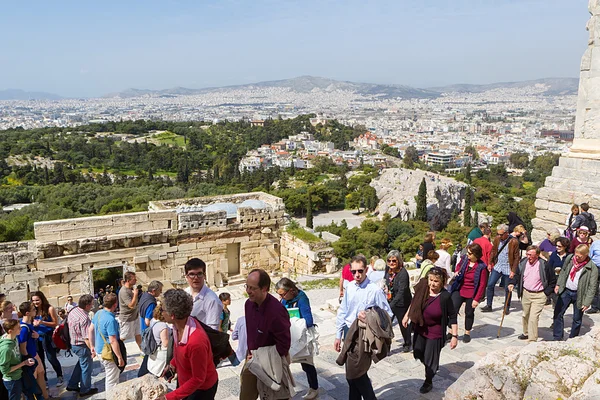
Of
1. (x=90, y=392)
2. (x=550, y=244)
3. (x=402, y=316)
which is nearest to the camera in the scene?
(x=90, y=392)

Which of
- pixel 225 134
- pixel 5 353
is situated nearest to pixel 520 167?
pixel 225 134

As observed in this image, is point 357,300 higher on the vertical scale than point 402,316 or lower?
higher

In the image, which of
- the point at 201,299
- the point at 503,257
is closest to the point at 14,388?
the point at 201,299

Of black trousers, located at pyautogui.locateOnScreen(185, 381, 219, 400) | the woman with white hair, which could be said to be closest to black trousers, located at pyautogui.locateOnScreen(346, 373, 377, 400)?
black trousers, located at pyautogui.locateOnScreen(185, 381, 219, 400)

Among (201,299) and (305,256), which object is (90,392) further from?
(305,256)

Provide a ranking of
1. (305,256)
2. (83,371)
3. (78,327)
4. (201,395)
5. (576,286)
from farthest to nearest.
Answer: (305,256) < (576,286) < (83,371) < (78,327) < (201,395)

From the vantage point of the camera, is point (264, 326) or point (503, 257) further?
→ point (503, 257)

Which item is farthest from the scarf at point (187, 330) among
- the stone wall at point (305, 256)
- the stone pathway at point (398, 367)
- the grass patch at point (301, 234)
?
the grass patch at point (301, 234)

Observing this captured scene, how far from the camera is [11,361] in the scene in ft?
14.9

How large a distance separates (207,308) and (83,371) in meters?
1.98

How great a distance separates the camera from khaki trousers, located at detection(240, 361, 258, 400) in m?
3.93

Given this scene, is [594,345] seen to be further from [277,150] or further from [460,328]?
[277,150]

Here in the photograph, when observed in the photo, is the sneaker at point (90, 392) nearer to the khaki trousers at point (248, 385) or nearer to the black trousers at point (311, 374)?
the khaki trousers at point (248, 385)

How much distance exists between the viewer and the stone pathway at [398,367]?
507 cm
